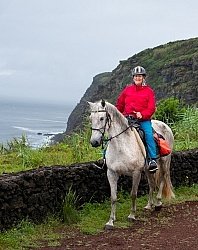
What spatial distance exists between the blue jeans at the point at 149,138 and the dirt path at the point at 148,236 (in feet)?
3.89

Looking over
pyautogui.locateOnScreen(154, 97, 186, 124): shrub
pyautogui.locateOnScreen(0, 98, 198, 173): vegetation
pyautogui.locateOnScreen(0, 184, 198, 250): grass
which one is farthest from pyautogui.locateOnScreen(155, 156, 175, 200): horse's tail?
pyautogui.locateOnScreen(154, 97, 186, 124): shrub

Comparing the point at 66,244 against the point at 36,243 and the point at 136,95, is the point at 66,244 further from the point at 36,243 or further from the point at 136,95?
the point at 136,95

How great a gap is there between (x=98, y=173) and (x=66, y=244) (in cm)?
263

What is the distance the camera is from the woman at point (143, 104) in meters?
8.93

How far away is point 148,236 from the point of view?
7855 millimetres

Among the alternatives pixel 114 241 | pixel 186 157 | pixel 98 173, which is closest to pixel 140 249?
pixel 114 241

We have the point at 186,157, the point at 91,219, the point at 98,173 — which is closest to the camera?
the point at 91,219

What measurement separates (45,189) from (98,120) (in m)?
1.51

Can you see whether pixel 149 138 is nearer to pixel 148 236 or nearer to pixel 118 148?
pixel 118 148

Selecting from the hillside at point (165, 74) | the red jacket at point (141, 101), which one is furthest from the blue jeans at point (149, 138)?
the hillside at point (165, 74)

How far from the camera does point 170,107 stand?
17.3 m

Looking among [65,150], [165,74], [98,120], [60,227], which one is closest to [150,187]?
[60,227]

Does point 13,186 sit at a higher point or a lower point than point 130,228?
higher

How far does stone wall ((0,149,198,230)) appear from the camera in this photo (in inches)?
302
